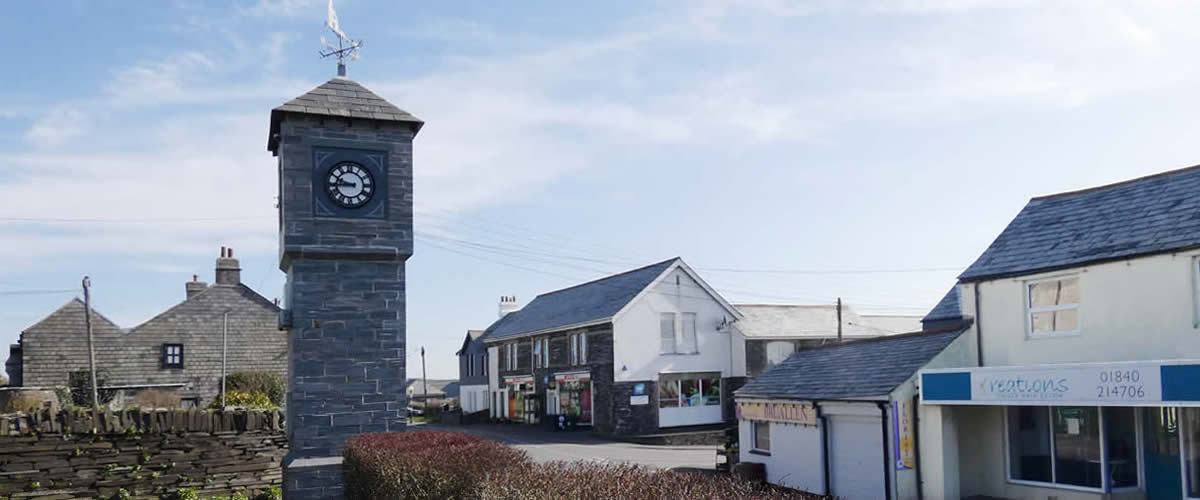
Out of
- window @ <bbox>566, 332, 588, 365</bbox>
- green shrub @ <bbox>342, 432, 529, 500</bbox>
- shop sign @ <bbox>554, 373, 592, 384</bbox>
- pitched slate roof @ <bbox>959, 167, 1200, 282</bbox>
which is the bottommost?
shop sign @ <bbox>554, 373, 592, 384</bbox>

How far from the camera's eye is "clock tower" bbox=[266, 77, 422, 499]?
1780cm

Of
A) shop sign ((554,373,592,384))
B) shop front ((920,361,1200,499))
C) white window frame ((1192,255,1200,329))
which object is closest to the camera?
shop front ((920,361,1200,499))

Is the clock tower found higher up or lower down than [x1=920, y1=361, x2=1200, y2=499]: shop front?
higher up

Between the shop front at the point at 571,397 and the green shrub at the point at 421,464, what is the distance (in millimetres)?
29594

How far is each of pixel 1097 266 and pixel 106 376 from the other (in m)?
40.5

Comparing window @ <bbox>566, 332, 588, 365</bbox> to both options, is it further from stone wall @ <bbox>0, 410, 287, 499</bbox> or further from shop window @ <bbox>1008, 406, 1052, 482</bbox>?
shop window @ <bbox>1008, 406, 1052, 482</bbox>

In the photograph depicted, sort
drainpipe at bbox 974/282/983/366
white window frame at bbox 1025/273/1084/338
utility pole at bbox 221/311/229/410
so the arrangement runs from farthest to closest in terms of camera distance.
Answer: utility pole at bbox 221/311/229/410 → drainpipe at bbox 974/282/983/366 → white window frame at bbox 1025/273/1084/338

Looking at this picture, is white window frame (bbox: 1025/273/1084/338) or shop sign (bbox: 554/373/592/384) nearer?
white window frame (bbox: 1025/273/1084/338)

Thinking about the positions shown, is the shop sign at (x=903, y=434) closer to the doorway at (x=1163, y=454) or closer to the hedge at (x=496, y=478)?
the doorway at (x=1163, y=454)

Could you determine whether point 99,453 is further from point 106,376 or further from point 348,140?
point 106,376

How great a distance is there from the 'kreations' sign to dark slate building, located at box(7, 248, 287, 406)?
88.9 feet

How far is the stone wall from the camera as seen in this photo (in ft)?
61.7

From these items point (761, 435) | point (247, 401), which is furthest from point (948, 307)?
point (247, 401)

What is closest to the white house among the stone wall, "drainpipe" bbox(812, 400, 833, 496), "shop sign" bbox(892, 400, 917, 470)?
"shop sign" bbox(892, 400, 917, 470)
